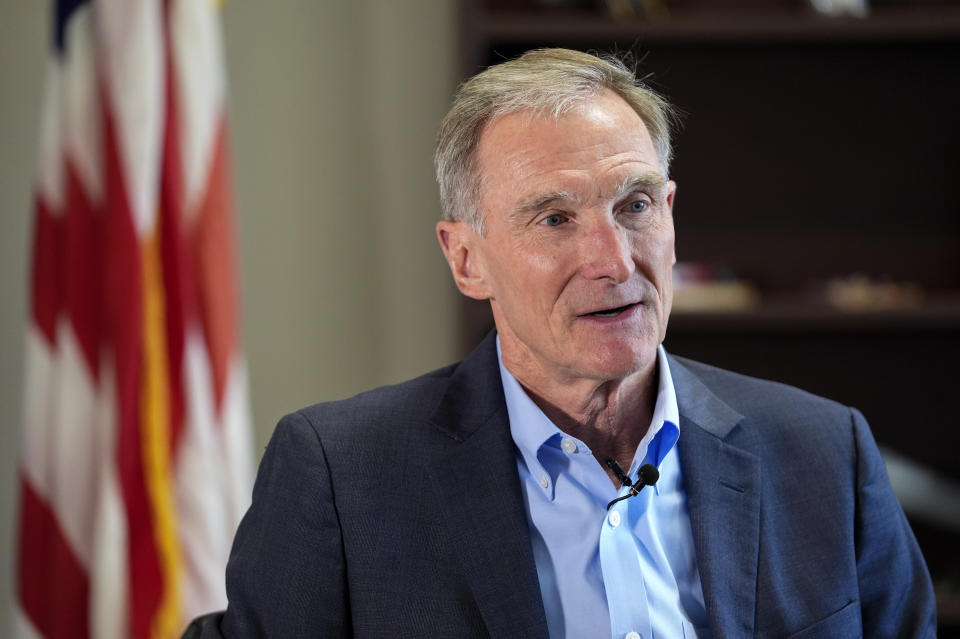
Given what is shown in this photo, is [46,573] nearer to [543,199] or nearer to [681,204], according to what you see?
[543,199]

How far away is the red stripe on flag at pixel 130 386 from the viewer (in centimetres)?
219

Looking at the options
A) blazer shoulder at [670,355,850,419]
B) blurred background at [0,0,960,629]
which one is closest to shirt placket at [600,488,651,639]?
blazer shoulder at [670,355,850,419]

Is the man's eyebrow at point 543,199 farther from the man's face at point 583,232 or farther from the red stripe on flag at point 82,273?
the red stripe on flag at point 82,273

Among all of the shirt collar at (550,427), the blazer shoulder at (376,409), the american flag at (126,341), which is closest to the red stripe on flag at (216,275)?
the american flag at (126,341)

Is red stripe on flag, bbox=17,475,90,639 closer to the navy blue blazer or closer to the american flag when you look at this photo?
the american flag

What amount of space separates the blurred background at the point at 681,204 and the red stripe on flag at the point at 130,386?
1.85 feet

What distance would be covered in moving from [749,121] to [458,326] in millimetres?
1025

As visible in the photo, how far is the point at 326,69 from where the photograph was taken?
9.06 feet

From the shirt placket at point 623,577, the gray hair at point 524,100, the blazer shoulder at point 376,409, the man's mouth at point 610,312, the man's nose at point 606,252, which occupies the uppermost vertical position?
the gray hair at point 524,100

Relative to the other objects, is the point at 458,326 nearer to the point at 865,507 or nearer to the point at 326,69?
the point at 326,69

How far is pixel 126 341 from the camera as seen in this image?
7.19ft

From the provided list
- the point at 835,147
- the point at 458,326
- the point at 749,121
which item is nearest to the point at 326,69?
the point at 458,326

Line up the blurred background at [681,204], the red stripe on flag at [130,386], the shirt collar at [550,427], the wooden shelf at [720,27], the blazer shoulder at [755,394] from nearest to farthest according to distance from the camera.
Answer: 1. the shirt collar at [550,427]
2. the blazer shoulder at [755,394]
3. the red stripe on flag at [130,386]
4. the wooden shelf at [720,27]
5. the blurred background at [681,204]

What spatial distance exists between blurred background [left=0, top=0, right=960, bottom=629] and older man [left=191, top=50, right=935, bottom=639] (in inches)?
47.1
